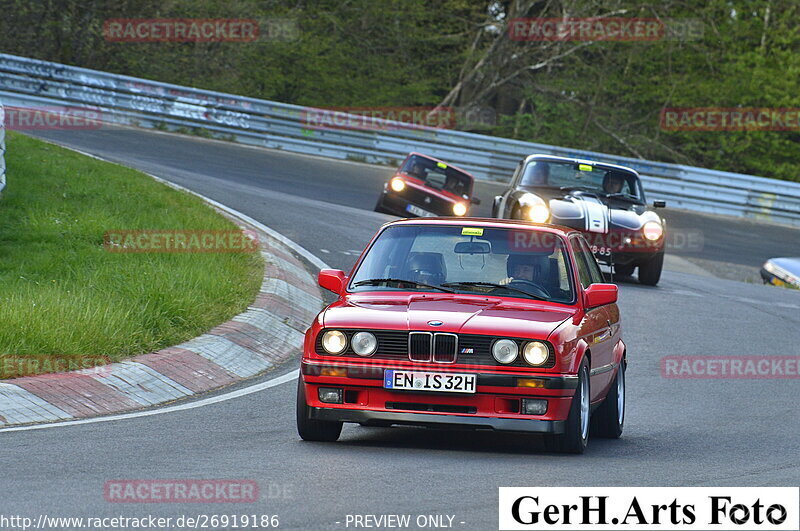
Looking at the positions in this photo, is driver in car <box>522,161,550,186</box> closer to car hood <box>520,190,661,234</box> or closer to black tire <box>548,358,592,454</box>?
car hood <box>520,190,661,234</box>

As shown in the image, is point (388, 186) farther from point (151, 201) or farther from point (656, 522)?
point (656, 522)

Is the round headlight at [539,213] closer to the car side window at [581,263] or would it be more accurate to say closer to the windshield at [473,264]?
the car side window at [581,263]

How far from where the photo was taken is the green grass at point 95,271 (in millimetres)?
9828

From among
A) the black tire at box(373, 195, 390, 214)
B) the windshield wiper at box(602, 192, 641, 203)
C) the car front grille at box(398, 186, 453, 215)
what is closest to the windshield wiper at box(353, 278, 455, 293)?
the windshield wiper at box(602, 192, 641, 203)

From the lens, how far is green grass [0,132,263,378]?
9828mm

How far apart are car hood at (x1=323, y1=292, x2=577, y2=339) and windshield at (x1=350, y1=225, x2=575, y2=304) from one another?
17 cm

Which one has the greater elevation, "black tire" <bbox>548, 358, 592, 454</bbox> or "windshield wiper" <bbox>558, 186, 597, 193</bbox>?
"windshield wiper" <bbox>558, 186, 597, 193</bbox>

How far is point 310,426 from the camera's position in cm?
763

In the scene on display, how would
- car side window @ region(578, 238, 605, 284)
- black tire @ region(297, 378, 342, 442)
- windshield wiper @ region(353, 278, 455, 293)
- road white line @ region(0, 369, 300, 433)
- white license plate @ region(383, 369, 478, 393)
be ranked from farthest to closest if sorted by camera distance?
car side window @ region(578, 238, 605, 284)
windshield wiper @ region(353, 278, 455, 293)
road white line @ region(0, 369, 300, 433)
black tire @ region(297, 378, 342, 442)
white license plate @ region(383, 369, 478, 393)

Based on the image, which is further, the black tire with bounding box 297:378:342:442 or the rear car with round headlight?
the rear car with round headlight

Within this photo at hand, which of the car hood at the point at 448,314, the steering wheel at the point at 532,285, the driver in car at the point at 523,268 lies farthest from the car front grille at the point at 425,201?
the car hood at the point at 448,314

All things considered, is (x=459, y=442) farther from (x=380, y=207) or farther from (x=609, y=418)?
(x=380, y=207)

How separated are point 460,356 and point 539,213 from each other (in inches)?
395

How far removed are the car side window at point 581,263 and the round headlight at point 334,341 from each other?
1.82 metres
